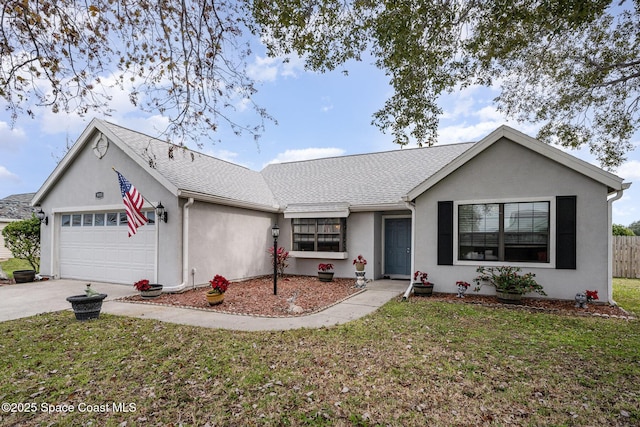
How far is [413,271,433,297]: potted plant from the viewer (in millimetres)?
9156

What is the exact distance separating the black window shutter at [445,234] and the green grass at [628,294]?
13.2 ft

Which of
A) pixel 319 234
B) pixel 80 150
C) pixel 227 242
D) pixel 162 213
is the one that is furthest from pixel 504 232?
pixel 80 150

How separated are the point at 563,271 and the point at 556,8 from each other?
6013 mm

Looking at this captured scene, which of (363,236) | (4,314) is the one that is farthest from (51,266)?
(363,236)

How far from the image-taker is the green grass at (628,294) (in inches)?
314

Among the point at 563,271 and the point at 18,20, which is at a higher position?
the point at 18,20

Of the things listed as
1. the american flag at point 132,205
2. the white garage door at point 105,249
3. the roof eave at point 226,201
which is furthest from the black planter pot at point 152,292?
the roof eave at point 226,201

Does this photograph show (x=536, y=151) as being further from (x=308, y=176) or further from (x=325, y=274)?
(x=308, y=176)

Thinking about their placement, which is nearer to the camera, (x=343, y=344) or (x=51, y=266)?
(x=343, y=344)

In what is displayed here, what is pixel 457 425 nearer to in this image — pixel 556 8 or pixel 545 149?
pixel 556 8

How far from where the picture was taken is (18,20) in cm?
458

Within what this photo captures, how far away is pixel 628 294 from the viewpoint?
31.8ft

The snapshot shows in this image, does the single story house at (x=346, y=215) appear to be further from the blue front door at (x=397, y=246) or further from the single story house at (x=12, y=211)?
the single story house at (x=12, y=211)

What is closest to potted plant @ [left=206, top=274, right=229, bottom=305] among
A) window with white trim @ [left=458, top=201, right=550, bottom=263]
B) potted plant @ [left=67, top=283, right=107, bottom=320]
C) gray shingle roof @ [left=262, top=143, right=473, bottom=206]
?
potted plant @ [left=67, top=283, right=107, bottom=320]
